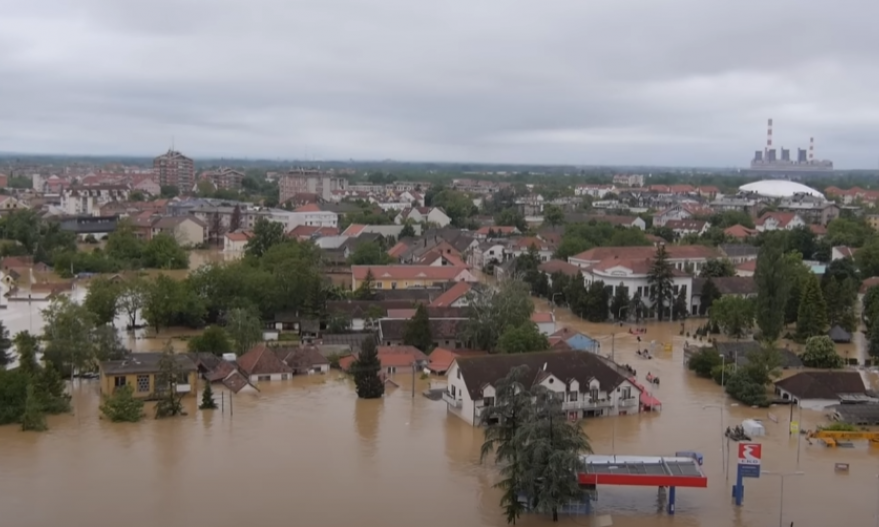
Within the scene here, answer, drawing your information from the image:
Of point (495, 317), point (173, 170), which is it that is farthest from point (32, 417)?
point (173, 170)

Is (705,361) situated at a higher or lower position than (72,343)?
lower

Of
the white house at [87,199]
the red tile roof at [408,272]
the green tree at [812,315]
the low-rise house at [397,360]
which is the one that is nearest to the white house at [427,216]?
the white house at [87,199]

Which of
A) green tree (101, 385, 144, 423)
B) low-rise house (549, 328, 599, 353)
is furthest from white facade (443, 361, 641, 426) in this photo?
green tree (101, 385, 144, 423)

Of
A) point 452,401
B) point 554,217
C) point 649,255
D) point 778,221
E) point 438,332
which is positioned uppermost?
point 778,221

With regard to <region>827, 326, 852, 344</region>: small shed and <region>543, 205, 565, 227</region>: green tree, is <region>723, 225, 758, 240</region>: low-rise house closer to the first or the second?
<region>543, 205, 565, 227</region>: green tree

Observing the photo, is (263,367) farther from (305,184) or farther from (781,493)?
(305,184)

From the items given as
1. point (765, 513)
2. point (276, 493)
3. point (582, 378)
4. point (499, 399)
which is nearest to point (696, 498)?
point (765, 513)
